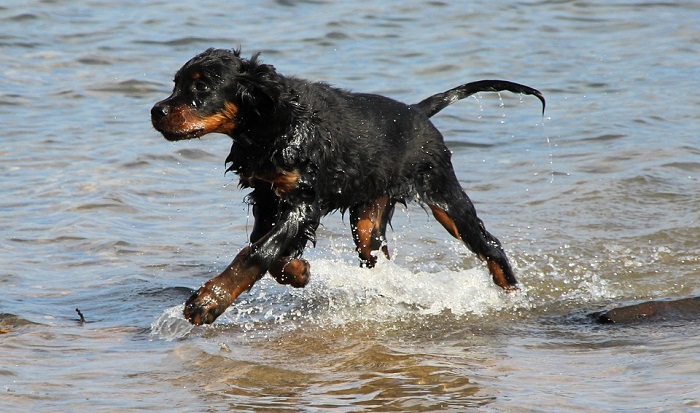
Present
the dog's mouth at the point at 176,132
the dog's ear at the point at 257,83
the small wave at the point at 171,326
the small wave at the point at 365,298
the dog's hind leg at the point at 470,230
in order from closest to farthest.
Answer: the dog's mouth at the point at 176,132
the dog's ear at the point at 257,83
the small wave at the point at 171,326
the small wave at the point at 365,298
the dog's hind leg at the point at 470,230

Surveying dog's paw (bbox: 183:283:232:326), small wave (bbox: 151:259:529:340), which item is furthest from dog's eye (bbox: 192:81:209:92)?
small wave (bbox: 151:259:529:340)

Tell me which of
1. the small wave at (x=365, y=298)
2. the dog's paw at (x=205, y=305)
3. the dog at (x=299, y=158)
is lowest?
the small wave at (x=365, y=298)

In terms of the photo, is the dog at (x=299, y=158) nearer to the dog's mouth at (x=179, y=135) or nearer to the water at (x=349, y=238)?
the dog's mouth at (x=179, y=135)

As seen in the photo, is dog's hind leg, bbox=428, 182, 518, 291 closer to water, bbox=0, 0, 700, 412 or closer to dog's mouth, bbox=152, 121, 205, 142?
water, bbox=0, 0, 700, 412

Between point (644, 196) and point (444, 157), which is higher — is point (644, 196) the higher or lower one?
the lower one

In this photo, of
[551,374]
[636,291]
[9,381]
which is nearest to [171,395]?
[9,381]

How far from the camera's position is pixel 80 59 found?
1243 centimetres

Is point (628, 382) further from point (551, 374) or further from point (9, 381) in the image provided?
point (9, 381)

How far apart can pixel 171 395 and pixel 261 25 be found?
10509 mm

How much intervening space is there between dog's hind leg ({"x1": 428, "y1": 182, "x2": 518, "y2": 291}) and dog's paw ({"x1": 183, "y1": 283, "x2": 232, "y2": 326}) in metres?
1.66

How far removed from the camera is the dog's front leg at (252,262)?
15.8 ft

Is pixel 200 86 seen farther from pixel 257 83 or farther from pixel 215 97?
pixel 257 83

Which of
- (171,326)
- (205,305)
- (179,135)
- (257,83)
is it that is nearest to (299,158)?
(257,83)

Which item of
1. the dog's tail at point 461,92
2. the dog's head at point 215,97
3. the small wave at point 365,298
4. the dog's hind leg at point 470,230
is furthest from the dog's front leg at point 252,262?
the dog's tail at point 461,92
